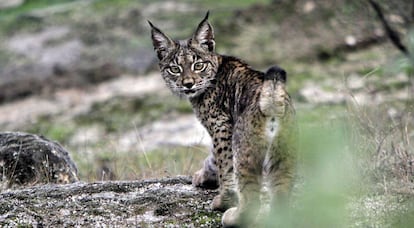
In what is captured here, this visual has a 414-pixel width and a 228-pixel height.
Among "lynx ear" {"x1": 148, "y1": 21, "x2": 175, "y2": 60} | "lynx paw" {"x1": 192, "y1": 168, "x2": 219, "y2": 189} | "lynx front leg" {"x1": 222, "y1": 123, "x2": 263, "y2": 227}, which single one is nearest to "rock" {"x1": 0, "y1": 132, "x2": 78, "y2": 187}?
"lynx ear" {"x1": 148, "y1": 21, "x2": 175, "y2": 60}

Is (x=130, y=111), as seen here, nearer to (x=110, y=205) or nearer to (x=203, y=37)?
(x=203, y=37)

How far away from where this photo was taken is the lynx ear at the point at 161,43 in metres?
6.91

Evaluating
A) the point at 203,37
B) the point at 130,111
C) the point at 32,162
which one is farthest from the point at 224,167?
the point at 130,111

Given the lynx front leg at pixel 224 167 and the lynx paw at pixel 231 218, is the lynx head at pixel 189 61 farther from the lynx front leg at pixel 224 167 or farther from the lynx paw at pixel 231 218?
the lynx paw at pixel 231 218

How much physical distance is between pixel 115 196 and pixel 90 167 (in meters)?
3.93

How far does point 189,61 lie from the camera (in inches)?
262

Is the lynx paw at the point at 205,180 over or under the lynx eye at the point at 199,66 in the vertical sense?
under

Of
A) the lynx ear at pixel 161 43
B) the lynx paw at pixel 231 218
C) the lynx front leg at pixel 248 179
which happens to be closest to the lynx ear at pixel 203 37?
the lynx ear at pixel 161 43

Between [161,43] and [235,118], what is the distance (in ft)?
4.07

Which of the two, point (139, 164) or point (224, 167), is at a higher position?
point (224, 167)

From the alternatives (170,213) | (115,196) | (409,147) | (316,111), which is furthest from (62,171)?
(316,111)

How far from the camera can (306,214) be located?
3.18 meters

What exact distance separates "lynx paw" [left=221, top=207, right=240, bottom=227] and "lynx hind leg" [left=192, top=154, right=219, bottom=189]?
2.63ft

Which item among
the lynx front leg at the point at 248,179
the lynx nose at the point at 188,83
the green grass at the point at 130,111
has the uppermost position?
the lynx nose at the point at 188,83
